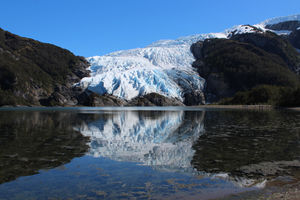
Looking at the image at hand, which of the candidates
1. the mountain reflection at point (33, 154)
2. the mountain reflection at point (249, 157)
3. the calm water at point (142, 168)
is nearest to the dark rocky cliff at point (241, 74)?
the mountain reflection at point (249, 157)

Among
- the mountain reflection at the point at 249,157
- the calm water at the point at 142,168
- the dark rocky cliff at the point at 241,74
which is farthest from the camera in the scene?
the dark rocky cliff at the point at 241,74

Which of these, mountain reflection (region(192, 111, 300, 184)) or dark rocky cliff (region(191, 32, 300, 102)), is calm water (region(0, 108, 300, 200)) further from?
dark rocky cliff (region(191, 32, 300, 102))

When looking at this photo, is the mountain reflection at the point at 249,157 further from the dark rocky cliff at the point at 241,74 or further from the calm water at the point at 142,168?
the dark rocky cliff at the point at 241,74

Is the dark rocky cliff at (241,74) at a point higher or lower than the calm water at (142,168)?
higher

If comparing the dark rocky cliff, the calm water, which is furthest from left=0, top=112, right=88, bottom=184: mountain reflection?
the dark rocky cliff

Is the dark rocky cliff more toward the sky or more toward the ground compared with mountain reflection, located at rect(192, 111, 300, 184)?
more toward the sky

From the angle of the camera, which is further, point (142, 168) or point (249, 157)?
point (249, 157)

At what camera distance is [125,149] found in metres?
14.4

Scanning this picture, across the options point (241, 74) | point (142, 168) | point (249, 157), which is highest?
point (241, 74)

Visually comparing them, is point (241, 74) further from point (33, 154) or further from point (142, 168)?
point (142, 168)

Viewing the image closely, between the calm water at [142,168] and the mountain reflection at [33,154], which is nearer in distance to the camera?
the calm water at [142,168]

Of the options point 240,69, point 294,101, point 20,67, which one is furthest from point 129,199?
point 20,67

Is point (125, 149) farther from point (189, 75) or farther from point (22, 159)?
point (189, 75)

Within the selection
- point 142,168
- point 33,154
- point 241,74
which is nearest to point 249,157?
point 142,168
